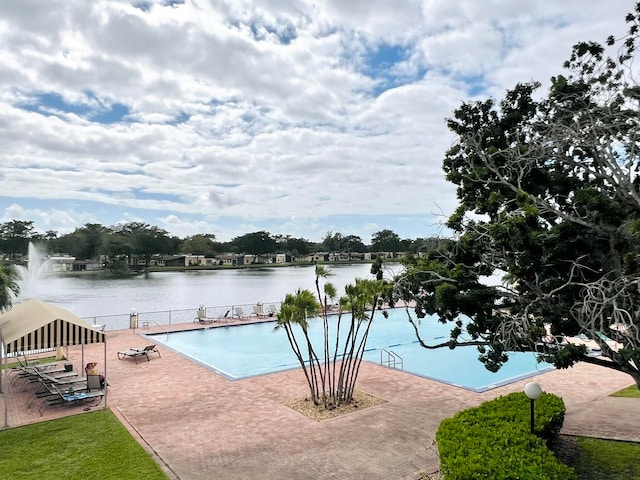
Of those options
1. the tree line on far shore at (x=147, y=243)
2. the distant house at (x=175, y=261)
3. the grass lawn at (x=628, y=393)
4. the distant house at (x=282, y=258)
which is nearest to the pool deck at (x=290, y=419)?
the grass lawn at (x=628, y=393)

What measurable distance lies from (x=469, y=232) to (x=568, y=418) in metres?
5.20

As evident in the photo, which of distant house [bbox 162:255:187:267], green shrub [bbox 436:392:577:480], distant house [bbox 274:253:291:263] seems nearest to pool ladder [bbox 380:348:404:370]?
A: green shrub [bbox 436:392:577:480]

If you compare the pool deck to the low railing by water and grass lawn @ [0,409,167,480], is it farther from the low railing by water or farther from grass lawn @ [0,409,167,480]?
the low railing by water

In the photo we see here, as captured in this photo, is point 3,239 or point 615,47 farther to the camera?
point 3,239

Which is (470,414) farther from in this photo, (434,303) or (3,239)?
(3,239)

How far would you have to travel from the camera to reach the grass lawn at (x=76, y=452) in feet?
23.4

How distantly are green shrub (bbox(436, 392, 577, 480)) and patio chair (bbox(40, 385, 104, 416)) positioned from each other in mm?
8398

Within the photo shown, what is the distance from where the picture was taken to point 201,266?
10338cm

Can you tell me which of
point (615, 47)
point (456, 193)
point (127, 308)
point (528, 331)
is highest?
point (615, 47)

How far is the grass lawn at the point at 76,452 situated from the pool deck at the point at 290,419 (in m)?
0.33

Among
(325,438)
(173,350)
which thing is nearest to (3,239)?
(173,350)

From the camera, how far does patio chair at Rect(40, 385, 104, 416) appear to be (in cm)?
1051

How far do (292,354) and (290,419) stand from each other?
982 centimetres

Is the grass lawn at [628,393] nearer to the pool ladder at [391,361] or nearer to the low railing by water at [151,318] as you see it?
the pool ladder at [391,361]
